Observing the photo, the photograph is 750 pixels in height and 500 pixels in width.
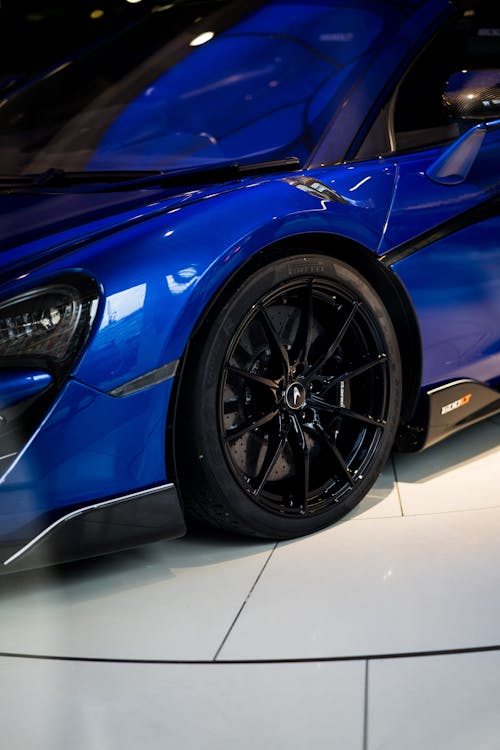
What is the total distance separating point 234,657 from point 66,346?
26.1 inches

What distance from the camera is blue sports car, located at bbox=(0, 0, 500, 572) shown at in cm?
202

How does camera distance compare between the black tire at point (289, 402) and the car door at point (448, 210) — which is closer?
the black tire at point (289, 402)

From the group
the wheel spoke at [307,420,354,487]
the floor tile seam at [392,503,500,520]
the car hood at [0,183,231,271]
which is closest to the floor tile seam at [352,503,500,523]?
the floor tile seam at [392,503,500,520]

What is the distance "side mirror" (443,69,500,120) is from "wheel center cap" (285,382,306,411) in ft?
2.75

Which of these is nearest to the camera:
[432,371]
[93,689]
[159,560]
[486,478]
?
[93,689]

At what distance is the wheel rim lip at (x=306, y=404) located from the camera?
2250 mm

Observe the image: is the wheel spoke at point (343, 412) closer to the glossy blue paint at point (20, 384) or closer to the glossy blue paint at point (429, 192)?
the glossy blue paint at point (429, 192)

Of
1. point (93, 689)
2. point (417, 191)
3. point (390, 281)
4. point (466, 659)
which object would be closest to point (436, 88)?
point (417, 191)

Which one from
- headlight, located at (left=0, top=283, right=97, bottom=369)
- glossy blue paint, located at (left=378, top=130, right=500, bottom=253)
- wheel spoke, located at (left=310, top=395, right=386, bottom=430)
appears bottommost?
wheel spoke, located at (left=310, top=395, right=386, bottom=430)

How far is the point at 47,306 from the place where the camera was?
2.00 metres

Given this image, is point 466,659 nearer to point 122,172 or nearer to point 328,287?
point 328,287

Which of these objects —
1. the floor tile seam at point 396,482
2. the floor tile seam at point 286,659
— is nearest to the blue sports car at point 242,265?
the floor tile seam at point 396,482

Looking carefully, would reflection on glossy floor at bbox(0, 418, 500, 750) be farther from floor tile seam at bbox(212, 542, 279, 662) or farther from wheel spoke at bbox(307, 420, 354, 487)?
wheel spoke at bbox(307, 420, 354, 487)

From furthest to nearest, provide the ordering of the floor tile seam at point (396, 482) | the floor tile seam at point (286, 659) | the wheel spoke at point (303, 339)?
the floor tile seam at point (396, 482)
the wheel spoke at point (303, 339)
the floor tile seam at point (286, 659)
